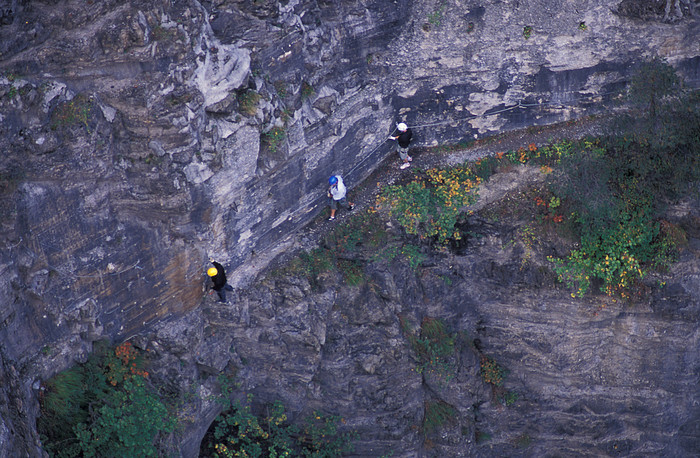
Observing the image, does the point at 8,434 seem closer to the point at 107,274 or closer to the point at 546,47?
the point at 107,274

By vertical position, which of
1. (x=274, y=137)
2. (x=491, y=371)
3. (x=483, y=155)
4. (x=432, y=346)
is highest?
(x=274, y=137)

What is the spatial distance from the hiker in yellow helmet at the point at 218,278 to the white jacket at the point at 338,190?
3.11m

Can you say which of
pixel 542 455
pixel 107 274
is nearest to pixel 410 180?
pixel 107 274

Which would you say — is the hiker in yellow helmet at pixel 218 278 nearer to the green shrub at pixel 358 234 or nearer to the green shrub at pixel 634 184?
the green shrub at pixel 358 234

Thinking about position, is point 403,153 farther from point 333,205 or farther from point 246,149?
point 246,149

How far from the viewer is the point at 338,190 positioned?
52.3ft

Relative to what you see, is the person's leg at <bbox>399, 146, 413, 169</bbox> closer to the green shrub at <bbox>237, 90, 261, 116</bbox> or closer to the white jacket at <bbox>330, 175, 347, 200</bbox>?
the white jacket at <bbox>330, 175, 347, 200</bbox>

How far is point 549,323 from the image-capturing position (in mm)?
18109

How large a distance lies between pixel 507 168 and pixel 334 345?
243 inches

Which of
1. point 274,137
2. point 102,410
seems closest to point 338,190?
point 274,137

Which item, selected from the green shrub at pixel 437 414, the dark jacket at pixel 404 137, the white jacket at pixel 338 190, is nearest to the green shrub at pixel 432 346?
the green shrub at pixel 437 414

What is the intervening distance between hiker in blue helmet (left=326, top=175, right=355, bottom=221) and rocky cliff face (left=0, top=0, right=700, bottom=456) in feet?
1.11

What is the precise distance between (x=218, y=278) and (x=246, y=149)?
2.84 m

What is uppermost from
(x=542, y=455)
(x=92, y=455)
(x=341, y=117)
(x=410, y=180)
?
(x=341, y=117)
